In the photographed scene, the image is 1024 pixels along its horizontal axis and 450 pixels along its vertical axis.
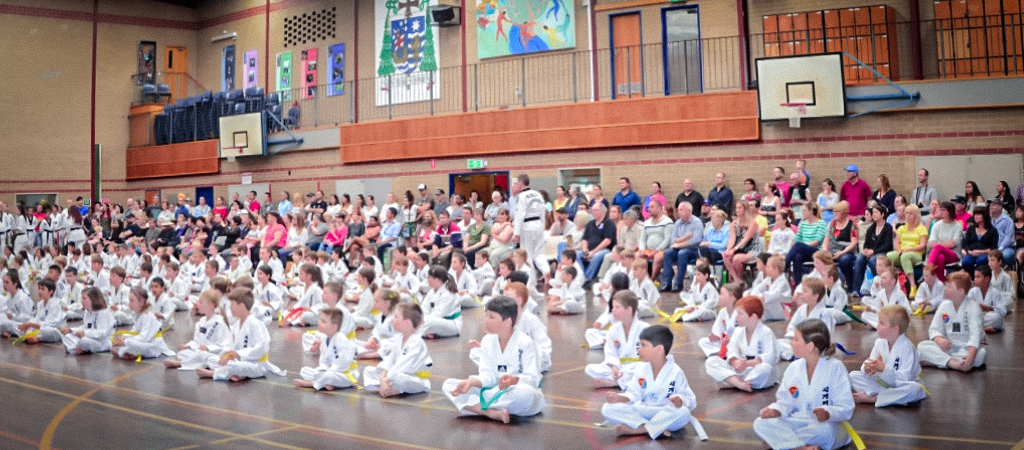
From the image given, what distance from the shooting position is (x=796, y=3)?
18609mm

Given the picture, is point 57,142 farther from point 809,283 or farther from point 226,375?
point 809,283

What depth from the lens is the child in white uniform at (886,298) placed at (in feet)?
33.2

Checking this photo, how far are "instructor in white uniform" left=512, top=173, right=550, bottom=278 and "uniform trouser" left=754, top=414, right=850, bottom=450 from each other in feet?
30.3

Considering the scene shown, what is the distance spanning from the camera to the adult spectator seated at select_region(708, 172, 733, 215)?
55.1 ft

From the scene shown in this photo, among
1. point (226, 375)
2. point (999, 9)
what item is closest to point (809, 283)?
point (226, 375)

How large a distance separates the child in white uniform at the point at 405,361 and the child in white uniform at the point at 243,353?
1.47 meters

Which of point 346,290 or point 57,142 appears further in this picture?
point 57,142

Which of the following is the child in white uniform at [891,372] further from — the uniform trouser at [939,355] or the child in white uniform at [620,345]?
the child in white uniform at [620,345]

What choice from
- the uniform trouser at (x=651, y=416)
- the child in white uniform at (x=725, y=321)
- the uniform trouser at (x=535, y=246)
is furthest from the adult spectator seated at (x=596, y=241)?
the uniform trouser at (x=651, y=416)

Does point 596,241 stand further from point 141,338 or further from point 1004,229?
point 141,338

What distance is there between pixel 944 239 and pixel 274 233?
13.4 meters

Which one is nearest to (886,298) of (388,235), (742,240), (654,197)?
(742,240)

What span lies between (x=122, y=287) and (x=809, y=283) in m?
10.1

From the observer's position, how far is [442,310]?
10.7m
